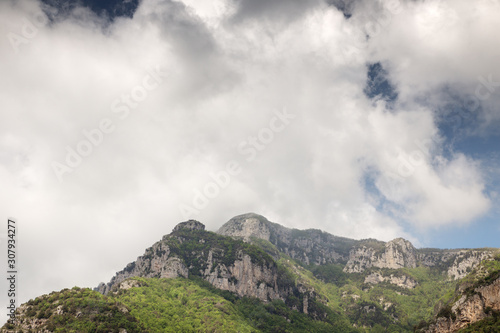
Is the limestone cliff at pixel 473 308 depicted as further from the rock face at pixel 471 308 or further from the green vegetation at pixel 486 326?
the green vegetation at pixel 486 326

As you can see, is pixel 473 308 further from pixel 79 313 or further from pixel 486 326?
pixel 79 313

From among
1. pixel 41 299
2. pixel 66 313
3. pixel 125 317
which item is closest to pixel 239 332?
pixel 125 317

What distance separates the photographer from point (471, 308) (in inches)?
5162

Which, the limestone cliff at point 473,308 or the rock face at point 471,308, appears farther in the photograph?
the rock face at point 471,308

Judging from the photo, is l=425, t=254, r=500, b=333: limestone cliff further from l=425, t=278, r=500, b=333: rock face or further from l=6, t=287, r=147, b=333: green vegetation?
l=6, t=287, r=147, b=333: green vegetation

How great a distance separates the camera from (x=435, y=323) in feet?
481

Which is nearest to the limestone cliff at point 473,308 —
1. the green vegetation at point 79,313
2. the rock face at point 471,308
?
the rock face at point 471,308

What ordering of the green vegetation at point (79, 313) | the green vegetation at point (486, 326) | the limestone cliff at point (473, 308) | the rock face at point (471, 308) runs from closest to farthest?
the green vegetation at point (486, 326)
the limestone cliff at point (473, 308)
the rock face at point (471, 308)
the green vegetation at point (79, 313)

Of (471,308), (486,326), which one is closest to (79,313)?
(486,326)

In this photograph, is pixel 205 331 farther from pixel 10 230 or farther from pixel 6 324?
pixel 10 230

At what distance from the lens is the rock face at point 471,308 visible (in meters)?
123

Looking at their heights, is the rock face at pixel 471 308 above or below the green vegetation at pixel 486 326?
above

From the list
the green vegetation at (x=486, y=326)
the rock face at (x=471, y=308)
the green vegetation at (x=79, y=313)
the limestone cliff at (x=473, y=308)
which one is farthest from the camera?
the green vegetation at (x=79, y=313)

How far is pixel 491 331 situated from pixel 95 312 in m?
175
